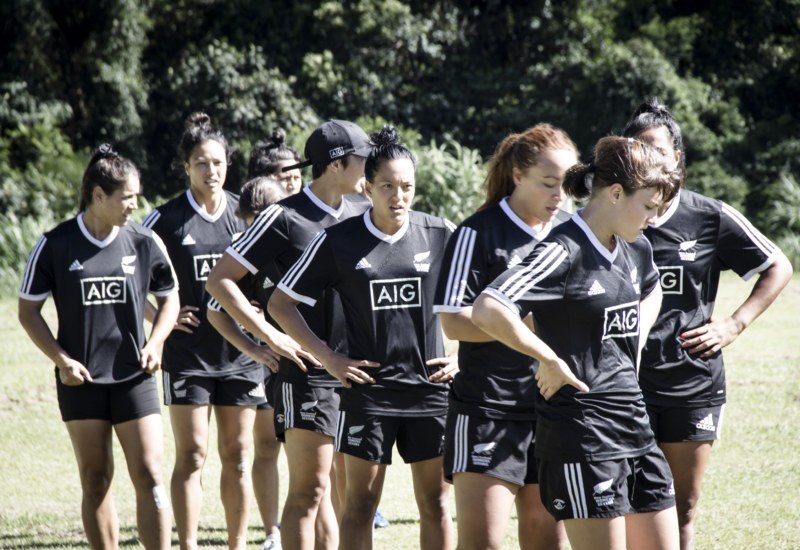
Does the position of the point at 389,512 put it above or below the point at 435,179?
below

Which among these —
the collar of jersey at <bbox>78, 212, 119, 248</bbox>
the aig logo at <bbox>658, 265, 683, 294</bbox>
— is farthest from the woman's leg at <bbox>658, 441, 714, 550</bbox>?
the collar of jersey at <bbox>78, 212, 119, 248</bbox>

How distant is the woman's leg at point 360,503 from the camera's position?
4.78 metres

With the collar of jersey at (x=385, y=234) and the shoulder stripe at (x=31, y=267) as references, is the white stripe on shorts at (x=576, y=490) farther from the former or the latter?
the shoulder stripe at (x=31, y=267)

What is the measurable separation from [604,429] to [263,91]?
22.6 m

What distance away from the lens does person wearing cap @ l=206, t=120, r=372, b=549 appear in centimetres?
520

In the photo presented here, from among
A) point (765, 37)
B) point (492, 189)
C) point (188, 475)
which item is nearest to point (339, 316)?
point (492, 189)

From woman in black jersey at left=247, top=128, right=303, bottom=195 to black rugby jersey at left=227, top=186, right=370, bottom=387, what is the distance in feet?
4.29

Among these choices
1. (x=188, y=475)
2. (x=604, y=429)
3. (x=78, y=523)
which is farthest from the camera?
(x=78, y=523)

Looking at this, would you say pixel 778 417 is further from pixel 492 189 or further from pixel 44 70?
pixel 44 70

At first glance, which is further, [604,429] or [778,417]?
[778,417]

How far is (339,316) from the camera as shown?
5.31 m

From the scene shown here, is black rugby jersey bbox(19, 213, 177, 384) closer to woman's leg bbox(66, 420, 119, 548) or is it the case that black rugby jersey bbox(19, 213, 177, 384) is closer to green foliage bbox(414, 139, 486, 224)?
woman's leg bbox(66, 420, 119, 548)

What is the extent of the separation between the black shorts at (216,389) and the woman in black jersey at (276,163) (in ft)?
3.96

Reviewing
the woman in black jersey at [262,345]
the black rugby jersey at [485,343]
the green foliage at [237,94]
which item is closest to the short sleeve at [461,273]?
the black rugby jersey at [485,343]
